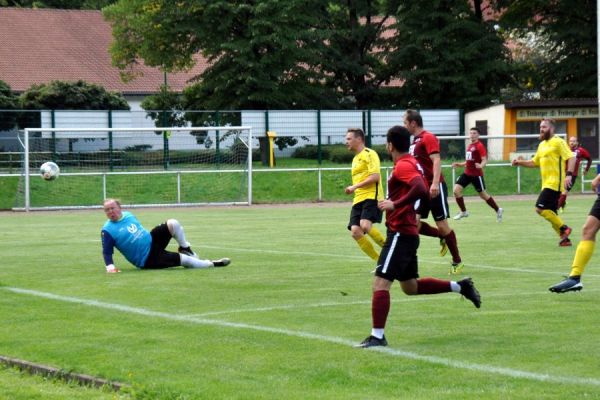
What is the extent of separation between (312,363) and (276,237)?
13278 millimetres

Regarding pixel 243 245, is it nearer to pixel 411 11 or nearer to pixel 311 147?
pixel 311 147

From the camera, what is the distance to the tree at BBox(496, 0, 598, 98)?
5647cm

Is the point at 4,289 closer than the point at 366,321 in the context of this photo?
No

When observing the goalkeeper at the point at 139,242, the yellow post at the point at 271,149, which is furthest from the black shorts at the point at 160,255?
the yellow post at the point at 271,149

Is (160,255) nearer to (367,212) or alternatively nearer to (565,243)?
(367,212)

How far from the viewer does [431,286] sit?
986 cm

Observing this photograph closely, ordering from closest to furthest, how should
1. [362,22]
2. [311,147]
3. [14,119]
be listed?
1. [14,119]
2. [311,147]
3. [362,22]

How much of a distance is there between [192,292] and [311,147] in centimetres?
3193

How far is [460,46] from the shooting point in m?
56.5

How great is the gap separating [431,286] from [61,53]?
62.3 m

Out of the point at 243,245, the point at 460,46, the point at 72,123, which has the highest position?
the point at 460,46

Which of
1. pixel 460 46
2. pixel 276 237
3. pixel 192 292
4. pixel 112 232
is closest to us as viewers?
pixel 192 292

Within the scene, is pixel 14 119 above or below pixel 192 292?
above

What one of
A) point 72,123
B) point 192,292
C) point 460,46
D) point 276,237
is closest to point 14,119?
point 72,123
